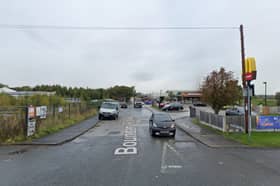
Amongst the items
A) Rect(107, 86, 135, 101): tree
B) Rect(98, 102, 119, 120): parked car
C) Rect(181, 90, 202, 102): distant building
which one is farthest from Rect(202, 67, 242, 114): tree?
Rect(107, 86, 135, 101): tree

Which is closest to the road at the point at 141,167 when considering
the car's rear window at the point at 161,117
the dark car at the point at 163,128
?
the dark car at the point at 163,128

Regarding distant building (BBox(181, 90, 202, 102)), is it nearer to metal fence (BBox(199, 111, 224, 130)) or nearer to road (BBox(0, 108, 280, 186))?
metal fence (BBox(199, 111, 224, 130))

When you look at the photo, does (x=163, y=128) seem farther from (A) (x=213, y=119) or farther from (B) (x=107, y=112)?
(B) (x=107, y=112)

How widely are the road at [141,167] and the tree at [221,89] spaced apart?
374 inches

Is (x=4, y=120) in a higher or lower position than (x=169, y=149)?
higher

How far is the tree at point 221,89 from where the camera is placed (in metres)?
20.5

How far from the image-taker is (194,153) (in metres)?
10.6

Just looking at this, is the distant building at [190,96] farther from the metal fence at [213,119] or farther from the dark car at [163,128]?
the dark car at [163,128]

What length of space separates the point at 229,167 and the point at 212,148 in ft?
12.5

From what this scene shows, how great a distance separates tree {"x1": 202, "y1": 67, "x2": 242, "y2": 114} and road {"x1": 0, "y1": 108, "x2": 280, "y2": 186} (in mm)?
9492

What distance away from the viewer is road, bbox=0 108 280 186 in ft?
21.7

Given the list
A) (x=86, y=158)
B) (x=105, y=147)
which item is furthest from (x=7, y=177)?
(x=105, y=147)

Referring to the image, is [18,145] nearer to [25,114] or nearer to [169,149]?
[25,114]

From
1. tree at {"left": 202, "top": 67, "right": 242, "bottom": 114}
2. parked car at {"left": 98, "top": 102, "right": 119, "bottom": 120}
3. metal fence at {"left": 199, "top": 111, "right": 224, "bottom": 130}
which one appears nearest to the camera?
metal fence at {"left": 199, "top": 111, "right": 224, "bottom": 130}
